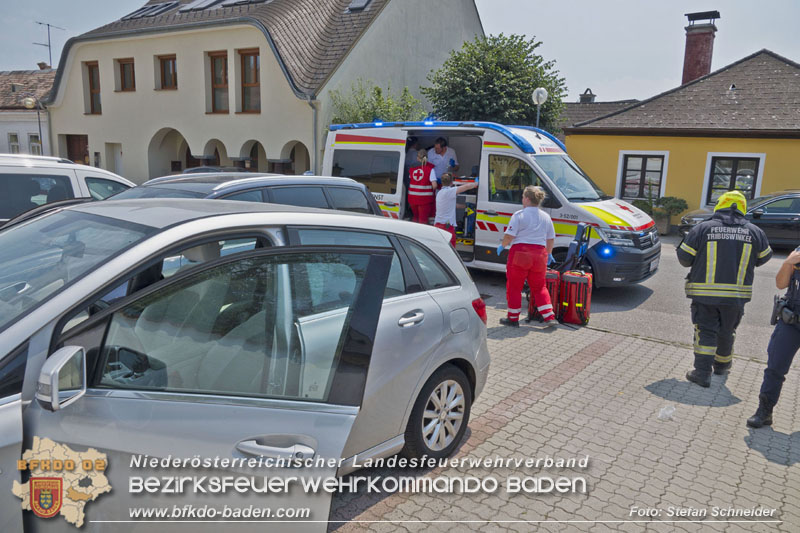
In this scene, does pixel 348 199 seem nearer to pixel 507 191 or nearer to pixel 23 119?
pixel 507 191

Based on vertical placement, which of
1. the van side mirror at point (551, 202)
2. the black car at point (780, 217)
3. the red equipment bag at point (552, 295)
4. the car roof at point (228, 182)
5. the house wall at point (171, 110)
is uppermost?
the house wall at point (171, 110)

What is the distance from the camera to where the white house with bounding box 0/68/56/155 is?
2609cm

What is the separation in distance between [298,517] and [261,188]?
14.2 feet

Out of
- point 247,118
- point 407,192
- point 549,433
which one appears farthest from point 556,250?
point 247,118

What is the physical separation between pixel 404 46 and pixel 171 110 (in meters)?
8.80

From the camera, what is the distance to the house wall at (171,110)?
733 inches

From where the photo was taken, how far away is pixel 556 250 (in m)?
8.99

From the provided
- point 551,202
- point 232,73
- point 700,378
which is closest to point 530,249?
point 551,202

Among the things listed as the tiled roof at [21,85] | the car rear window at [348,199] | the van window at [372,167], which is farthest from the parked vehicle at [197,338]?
the tiled roof at [21,85]

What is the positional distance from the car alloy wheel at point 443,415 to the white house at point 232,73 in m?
14.9

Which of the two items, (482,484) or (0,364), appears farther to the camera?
(482,484)

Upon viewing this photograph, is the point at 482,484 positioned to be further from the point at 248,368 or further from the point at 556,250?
the point at 556,250

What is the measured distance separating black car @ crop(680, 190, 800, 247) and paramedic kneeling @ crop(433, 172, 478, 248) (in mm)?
7672

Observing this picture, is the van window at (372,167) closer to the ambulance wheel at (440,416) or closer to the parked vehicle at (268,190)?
the parked vehicle at (268,190)
